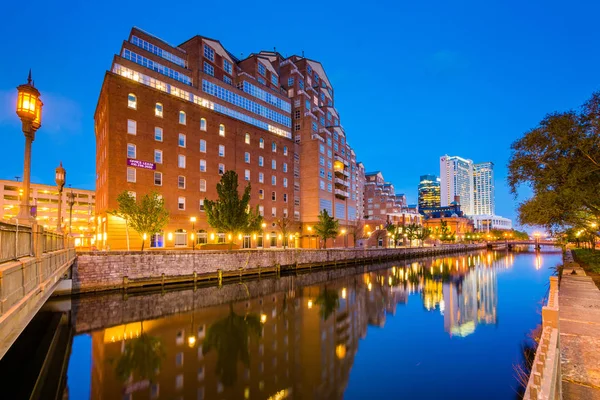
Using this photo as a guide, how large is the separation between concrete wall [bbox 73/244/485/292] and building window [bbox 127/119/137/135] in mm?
19726

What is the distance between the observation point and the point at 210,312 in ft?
80.0

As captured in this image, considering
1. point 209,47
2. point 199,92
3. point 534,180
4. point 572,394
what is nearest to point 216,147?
point 199,92

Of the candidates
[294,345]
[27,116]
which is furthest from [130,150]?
[294,345]

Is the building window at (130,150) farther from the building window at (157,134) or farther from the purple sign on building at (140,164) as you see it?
the building window at (157,134)

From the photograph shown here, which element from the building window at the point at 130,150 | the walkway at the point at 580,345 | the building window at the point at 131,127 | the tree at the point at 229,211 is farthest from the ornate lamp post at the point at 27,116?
the building window at the point at 131,127

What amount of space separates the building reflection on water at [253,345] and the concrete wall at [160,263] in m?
3.91

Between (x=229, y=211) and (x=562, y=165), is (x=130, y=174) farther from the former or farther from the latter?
(x=562, y=165)

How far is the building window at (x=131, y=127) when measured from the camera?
141 ft

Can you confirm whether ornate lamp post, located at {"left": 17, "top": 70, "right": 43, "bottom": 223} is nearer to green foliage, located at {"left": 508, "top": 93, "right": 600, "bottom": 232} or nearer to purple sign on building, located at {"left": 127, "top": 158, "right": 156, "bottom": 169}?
green foliage, located at {"left": 508, "top": 93, "right": 600, "bottom": 232}

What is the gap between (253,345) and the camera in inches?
705

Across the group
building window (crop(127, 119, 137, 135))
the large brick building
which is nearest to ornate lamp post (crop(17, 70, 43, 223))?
the large brick building

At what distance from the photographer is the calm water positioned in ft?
43.0

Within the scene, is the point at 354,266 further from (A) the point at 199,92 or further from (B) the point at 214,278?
(A) the point at 199,92

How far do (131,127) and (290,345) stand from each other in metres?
37.4
